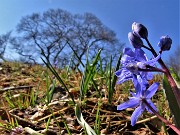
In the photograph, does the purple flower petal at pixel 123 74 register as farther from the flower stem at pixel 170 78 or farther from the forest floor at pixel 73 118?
the forest floor at pixel 73 118

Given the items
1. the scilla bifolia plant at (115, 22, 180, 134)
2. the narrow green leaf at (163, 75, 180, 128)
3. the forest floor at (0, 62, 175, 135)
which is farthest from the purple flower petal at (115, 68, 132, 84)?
the forest floor at (0, 62, 175, 135)

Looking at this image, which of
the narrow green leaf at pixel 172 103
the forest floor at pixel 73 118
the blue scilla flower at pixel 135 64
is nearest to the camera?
the blue scilla flower at pixel 135 64

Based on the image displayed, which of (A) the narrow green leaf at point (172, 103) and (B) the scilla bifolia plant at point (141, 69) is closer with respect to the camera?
(B) the scilla bifolia plant at point (141, 69)

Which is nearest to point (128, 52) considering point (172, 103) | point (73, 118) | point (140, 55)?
point (140, 55)

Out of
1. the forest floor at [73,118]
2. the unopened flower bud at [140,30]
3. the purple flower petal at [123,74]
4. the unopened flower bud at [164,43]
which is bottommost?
the forest floor at [73,118]

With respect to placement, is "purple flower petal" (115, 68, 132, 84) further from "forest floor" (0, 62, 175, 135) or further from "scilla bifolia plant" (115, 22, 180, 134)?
"forest floor" (0, 62, 175, 135)

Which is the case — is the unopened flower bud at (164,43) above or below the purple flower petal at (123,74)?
above

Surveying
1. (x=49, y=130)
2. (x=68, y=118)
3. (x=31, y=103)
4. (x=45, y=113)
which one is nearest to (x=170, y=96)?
(x=49, y=130)

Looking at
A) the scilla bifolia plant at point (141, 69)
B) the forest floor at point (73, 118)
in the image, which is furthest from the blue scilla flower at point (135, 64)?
the forest floor at point (73, 118)
